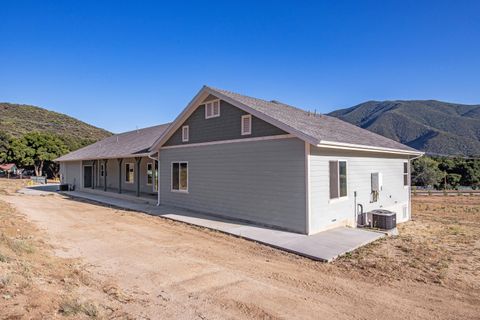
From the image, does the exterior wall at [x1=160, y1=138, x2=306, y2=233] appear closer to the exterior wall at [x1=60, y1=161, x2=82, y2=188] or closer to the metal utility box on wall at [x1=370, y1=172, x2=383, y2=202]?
the metal utility box on wall at [x1=370, y1=172, x2=383, y2=202]

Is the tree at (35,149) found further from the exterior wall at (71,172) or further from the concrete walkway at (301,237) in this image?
the concrete walkway at (301,237)

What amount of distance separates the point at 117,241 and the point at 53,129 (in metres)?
62.4

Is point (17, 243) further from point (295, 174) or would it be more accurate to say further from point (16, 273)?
point (295, 174)

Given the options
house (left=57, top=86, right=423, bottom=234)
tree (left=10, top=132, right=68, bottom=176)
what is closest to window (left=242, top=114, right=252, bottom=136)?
house (left=57, top=86, right=423, bottom=234)

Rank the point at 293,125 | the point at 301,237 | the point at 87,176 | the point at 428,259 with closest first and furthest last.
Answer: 1. the point at 428,259
2. the point at 301,237
3. the point at 293,125
4. the point at 87,176

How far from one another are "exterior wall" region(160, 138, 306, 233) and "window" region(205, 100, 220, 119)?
3.96 feet

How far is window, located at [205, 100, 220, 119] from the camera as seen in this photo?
11.2 m

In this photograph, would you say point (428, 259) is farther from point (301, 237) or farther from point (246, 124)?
point (246, 124)

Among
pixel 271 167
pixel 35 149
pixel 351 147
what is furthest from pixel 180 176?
pixel 35 149

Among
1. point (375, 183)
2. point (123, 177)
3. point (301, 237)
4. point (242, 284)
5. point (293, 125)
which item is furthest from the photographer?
point (123, 177)

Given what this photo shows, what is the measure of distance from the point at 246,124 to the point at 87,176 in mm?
18591

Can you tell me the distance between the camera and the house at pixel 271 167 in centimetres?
856

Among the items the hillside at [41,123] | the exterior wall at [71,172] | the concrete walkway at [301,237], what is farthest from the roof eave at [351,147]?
the hillside at [41,123]

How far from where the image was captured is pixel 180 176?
13.0 meters
